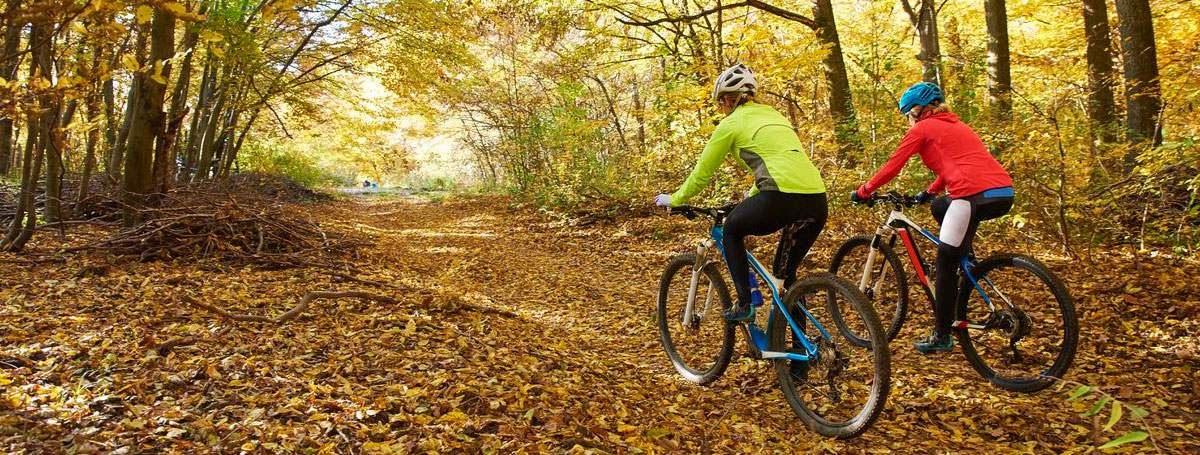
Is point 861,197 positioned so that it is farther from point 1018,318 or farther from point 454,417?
point 454,417

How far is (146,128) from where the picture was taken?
652cm

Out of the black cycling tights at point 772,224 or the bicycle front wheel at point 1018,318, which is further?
the bicycle front wheel at point 1018,318

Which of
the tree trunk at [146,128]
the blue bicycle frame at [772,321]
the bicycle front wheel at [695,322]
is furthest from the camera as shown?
the tree trunk at [146,128]

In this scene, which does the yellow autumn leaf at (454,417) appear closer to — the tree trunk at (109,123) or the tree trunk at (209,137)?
the tree trunk at (109,123)

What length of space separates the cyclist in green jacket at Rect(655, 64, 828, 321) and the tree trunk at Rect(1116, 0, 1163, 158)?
545cm

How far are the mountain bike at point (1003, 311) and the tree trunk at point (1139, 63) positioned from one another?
4081 mm

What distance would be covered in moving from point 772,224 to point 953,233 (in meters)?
1.21

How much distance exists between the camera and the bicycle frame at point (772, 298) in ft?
10.5

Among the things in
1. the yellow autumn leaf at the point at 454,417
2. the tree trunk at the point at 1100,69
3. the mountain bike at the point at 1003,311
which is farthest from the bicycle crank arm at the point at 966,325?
the tree trunk at the point at 1100,69

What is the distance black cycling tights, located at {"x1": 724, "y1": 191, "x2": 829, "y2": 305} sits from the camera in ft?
10.8

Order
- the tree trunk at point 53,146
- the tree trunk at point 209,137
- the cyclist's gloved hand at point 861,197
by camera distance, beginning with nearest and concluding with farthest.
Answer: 1. the cyclist's gloved hand at point 861,197
2. the tree trunk at point 53,146
3. the tree trunk at point 209,137

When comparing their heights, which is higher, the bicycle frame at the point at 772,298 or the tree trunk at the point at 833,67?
the tree trunk at the point at 833,67

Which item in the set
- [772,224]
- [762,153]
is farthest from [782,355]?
[762,153]

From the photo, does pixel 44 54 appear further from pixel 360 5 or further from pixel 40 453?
pixel 360 5
